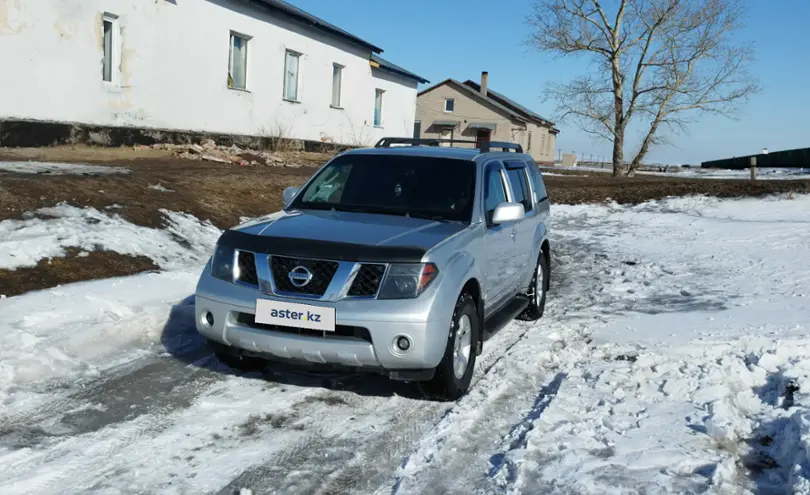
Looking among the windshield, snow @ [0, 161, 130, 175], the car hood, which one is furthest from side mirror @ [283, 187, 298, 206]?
snow @ [0, 161, 130, 175]

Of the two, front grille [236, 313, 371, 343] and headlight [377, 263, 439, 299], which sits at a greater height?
headlight [377, 263, 439, 299]

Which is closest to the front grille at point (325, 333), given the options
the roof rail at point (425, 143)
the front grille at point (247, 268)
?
the front grille at point (247, 268)

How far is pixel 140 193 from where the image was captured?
10922 millimetres

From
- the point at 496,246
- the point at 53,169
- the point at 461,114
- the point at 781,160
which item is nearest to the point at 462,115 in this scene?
the point at 461,114

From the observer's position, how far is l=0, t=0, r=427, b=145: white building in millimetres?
14797

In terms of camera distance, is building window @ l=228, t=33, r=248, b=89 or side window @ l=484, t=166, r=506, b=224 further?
building window @ l=228, t=33, r=248, b=89

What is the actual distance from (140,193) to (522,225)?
6.29 m

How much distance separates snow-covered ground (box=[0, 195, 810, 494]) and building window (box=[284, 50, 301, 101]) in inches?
666

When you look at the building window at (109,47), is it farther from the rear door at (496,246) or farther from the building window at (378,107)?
the building window at (378,107)

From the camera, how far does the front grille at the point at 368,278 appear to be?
4.73m

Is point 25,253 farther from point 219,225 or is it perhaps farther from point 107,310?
point 219,225

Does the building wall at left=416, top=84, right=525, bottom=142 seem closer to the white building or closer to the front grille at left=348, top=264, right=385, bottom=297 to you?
the white building

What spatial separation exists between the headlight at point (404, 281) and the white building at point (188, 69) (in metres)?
12.4

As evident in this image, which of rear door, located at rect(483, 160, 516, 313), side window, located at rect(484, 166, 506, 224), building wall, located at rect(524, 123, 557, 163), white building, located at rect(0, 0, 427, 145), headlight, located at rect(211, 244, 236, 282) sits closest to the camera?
headlight, located at rect(211, 244, 236, 282)
